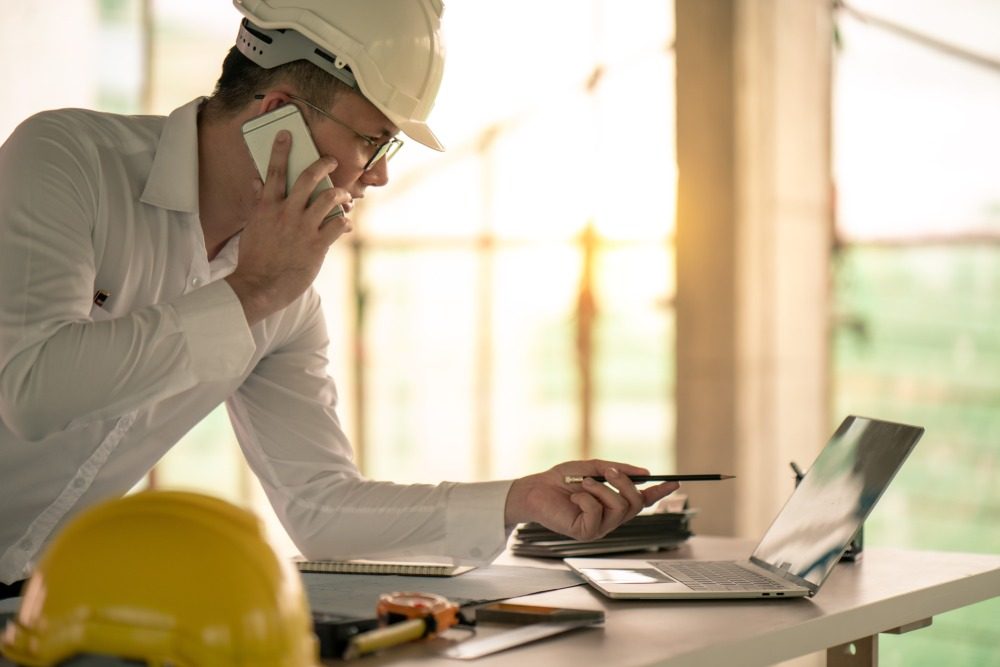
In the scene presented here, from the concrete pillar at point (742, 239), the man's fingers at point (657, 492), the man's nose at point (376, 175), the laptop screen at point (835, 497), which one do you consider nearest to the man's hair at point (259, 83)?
the man's nose at point (376, 175)

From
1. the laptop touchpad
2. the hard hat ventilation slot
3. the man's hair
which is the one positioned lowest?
the laptop touchpad

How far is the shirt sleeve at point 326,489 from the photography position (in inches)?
65.7

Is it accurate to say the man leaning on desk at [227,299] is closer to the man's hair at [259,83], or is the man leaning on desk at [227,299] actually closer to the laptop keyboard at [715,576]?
the man's hair at [259,83]

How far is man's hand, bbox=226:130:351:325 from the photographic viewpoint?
1497mm

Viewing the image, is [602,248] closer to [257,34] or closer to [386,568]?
[257,34]

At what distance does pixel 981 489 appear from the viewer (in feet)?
12.4

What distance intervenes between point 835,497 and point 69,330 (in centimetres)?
93

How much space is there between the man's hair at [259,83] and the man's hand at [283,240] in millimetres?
133

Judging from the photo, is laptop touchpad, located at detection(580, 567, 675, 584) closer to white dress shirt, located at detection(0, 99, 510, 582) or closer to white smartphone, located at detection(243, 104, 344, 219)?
white dress shirt, located at detection(0, 99, 510, 582)

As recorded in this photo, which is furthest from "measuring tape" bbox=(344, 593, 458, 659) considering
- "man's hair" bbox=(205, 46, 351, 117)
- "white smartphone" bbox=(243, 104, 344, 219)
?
"man's hair" bbox=(205, 46, 351, 117)

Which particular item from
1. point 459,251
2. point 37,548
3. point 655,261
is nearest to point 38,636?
point 37,548

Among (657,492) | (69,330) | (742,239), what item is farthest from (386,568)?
(742,239)

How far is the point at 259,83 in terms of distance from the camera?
174 centimetres

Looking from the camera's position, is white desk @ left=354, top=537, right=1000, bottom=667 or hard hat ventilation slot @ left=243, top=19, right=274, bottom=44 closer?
white desk @ left=354, top=537, right=1000, bottom=667
